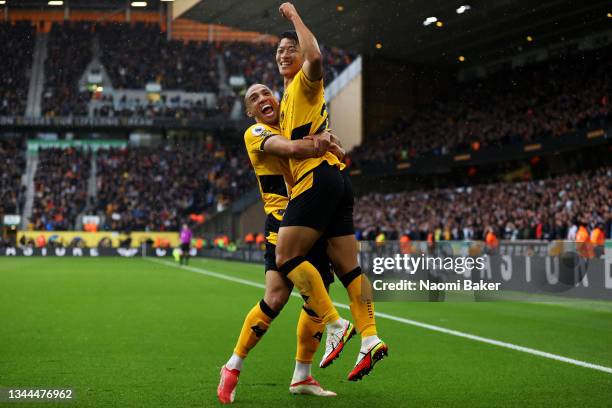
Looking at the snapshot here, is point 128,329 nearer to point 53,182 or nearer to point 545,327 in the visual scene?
point 545,327

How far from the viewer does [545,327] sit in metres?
11.6

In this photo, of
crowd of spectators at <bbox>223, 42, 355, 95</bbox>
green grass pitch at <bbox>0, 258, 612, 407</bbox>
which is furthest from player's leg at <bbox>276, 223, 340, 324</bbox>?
crowd of spectators at <bbox>223, 42, 355, 95</bbox>

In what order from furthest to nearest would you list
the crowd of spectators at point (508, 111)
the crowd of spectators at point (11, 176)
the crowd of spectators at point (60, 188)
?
the crowd of spectators at point (11, 176)
the crowd of spectators at point (60, 188)
the crowd of spectators at point (508, 111)

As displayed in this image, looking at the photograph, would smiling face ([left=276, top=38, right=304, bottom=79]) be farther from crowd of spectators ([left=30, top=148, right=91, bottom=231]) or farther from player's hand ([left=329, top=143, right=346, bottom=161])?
crowd of spectators ([left=30, top=148, right=91, bottom=231])

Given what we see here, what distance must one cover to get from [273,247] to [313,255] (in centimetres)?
28

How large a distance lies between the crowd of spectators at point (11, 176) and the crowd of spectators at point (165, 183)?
17.0ft

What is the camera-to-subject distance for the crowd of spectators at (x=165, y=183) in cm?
5597

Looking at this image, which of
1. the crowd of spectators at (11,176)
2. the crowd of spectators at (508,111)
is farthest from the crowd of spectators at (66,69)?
the crowd of spectators at (508,111)

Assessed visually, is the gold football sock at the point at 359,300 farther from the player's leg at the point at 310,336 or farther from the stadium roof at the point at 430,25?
the stadium roof at the point at 430,25

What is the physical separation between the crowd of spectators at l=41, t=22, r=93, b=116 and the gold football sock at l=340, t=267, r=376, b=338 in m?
61.1

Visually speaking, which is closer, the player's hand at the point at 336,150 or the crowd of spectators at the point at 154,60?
the player's hand at the point at 336,150

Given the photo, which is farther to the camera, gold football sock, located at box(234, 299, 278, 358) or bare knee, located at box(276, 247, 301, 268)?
gold football sock, located at box(234, 299, 278, 358)

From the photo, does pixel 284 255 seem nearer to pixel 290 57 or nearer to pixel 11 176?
pixel 290 57

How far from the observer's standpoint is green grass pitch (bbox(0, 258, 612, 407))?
605 cm
